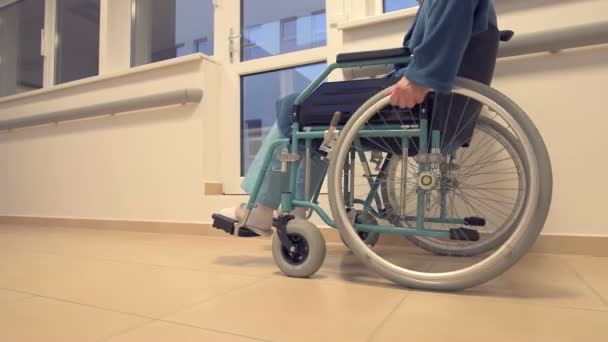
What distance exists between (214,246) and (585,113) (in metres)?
1.48

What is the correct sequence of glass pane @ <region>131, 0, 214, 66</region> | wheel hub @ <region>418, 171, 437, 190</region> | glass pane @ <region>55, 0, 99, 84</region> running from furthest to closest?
1. glass pane @ <region>55, 0, 99, 84</region>
2. glass pane @ <region>131, 0, 214, 66</region>
3. wheel hub @ <region>418, 171, 437, 190</region>

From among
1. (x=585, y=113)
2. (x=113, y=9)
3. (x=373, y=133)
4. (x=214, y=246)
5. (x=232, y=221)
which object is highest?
(x=113, y=9)

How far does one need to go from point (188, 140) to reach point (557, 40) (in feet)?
5.68

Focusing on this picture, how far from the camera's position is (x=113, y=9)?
272 cm

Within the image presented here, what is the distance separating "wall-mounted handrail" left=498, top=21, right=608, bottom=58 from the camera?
1.26 metres

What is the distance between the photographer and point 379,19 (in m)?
1.62

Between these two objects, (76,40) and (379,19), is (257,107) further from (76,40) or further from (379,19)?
(76,40)

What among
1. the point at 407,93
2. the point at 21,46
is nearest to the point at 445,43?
the point at 407,93

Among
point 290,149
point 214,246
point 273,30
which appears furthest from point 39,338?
point 273,30

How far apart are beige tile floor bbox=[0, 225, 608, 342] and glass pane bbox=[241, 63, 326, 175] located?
0.96 meters

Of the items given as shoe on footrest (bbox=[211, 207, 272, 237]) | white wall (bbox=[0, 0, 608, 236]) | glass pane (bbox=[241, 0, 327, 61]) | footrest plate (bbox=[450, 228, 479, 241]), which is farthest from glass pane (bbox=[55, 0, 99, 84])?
footrest plate (bbox=[450, 228, 479, 241])

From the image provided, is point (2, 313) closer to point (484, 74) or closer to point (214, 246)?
point (214, 246)

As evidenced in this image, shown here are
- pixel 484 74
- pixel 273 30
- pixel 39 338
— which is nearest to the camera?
pixel 39 338

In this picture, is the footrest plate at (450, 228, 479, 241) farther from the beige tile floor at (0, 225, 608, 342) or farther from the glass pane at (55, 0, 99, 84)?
the glass pane at (55, 0, 99, 84)
